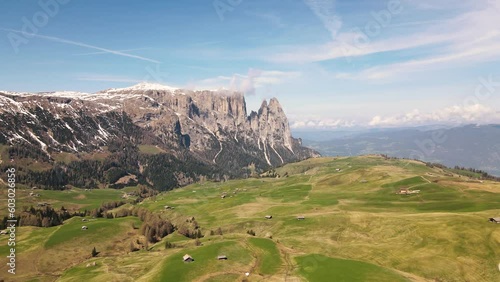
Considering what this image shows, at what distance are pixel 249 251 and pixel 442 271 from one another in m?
62.8

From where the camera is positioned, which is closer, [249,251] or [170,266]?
[170,266]

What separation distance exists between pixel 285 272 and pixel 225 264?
20.0m

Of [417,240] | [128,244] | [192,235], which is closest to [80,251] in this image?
[128,244]

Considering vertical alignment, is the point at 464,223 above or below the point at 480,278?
above

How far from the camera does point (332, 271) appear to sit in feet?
346

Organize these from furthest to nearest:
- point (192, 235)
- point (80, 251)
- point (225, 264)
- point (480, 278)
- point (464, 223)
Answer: point (192, 235) < point (80, 251) < point (464, 223) < point (225, 264) < point (480, 278)

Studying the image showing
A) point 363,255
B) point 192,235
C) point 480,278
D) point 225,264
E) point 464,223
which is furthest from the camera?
point 192,235

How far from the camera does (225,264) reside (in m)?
114

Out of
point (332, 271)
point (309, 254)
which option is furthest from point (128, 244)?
point (332, 271)

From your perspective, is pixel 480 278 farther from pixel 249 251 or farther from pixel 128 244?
pixel 128 244

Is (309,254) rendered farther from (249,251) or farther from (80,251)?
(80,251)

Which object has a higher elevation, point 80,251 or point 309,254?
point 309,254

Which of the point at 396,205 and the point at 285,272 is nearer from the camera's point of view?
the point at 285,272

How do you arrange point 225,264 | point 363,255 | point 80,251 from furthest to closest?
point 80,251, point 363,255, point 225,264
